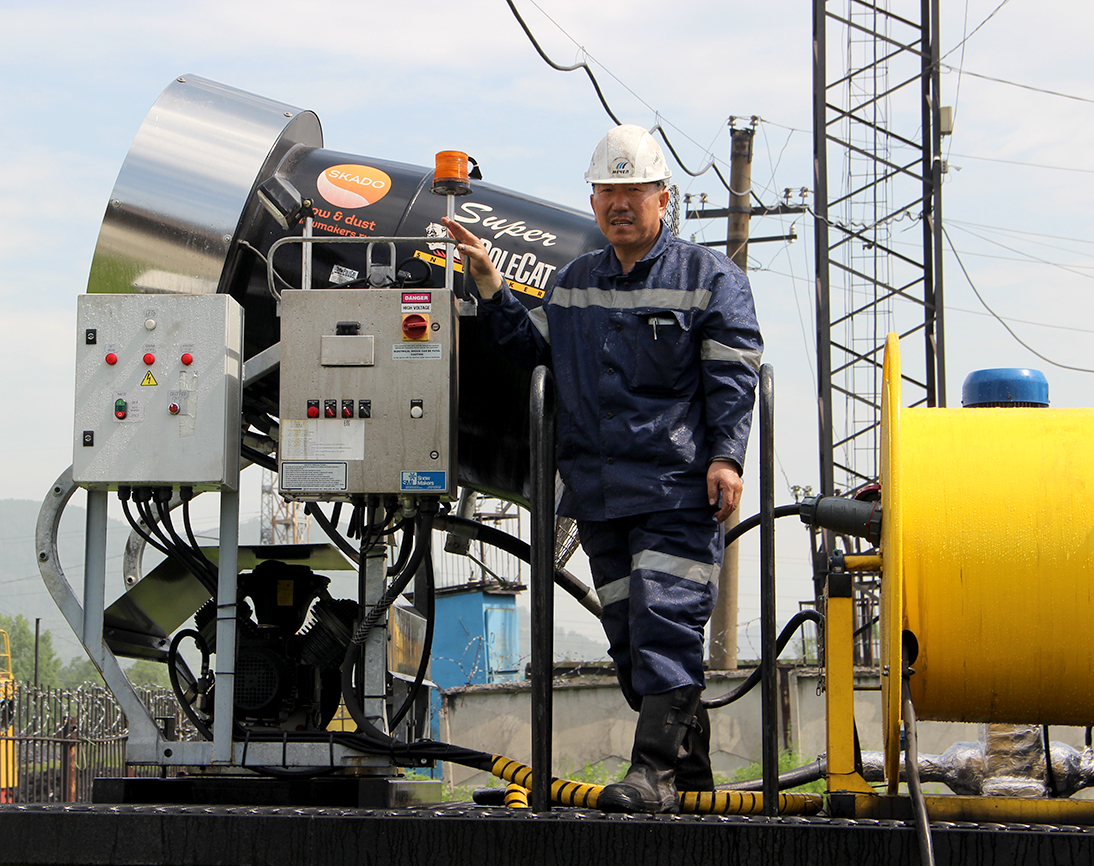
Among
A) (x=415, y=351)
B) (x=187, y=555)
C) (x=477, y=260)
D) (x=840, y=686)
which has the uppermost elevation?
(x=477, y=260)

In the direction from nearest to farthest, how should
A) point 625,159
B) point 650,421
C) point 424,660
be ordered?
1. point 650,421
2. point 625,159
3. point 424,660

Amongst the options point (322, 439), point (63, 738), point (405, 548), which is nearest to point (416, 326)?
point (322, 439)

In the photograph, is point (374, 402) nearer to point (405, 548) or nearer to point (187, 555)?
point (405, 548)

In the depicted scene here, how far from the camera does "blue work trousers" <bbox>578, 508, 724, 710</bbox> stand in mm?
2938

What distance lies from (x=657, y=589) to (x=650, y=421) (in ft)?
1.44

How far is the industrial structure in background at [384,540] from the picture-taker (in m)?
2.51

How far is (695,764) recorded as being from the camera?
3266 mm

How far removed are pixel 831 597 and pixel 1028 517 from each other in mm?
630

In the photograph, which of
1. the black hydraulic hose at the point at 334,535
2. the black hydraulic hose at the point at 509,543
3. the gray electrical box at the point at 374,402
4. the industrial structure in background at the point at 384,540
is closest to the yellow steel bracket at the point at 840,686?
the industrial structure in background at the point at 384,540

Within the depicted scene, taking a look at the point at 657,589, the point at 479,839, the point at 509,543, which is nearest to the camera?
the point at 479,839

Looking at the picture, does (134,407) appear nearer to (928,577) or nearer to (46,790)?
(928,577)

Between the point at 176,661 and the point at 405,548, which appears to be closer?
the point at 405,548

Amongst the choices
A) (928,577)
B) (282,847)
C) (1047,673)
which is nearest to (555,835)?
(282,847)

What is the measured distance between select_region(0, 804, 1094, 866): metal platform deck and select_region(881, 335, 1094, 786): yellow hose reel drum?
16.7 inches
